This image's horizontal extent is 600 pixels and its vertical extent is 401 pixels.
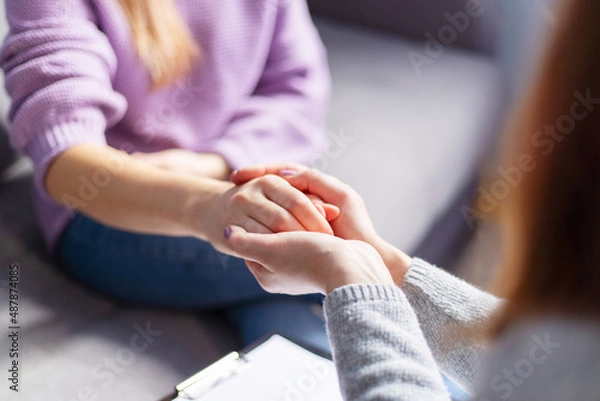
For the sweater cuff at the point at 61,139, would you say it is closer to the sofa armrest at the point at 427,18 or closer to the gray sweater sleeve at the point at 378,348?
the gray sweater sleeve at the point at 378,348

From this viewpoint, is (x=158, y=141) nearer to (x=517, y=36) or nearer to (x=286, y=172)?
(x=286, y=172)

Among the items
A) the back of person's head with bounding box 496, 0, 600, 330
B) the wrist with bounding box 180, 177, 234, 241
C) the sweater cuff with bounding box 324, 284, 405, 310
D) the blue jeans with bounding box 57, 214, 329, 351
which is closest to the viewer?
the back of person's head with bounding box 496, 0, 600, 330

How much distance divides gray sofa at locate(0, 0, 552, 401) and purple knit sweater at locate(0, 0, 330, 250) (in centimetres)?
9

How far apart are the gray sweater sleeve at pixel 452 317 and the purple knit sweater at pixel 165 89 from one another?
13.9 inches

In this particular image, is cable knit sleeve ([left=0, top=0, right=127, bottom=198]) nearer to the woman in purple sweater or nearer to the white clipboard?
the woman in purple sweater

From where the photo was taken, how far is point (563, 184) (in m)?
0.42

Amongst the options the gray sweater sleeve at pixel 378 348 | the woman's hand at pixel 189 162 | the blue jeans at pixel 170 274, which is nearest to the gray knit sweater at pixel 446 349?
the gray sweater sleeve at pixel 378 348

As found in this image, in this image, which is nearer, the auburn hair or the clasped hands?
the clasped hands

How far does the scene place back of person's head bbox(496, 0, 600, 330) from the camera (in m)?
0.40

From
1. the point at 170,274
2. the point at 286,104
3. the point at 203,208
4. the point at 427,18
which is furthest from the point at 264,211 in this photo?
the point at 427,18

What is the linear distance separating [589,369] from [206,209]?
0.44 meters

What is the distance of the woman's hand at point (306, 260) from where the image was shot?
59 cm

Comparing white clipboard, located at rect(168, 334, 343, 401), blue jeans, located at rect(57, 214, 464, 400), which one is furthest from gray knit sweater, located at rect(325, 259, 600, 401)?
blue jeans, located at rect(57, 214, 464, 400)

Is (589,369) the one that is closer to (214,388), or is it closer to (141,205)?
(214,388)
